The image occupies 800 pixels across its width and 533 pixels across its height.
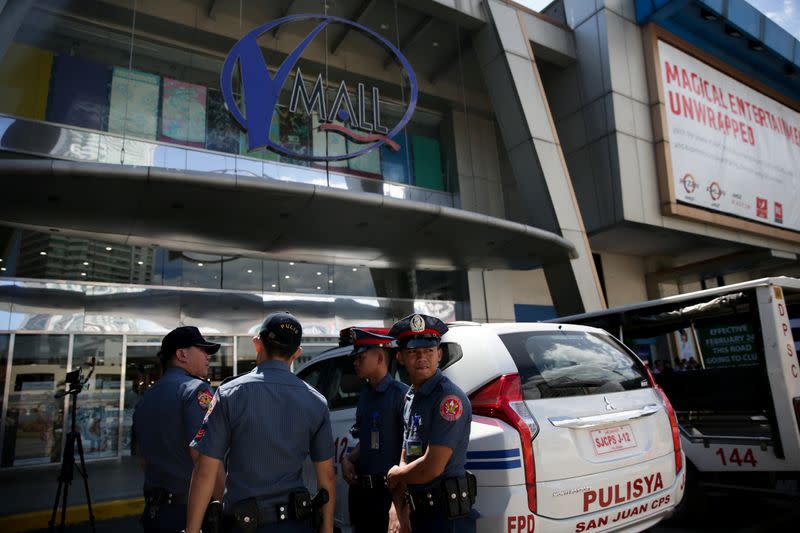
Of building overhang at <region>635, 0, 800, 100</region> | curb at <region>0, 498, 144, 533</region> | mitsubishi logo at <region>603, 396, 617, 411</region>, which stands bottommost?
curb at <region>0, 498, 144, 533</region>

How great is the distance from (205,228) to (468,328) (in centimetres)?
792

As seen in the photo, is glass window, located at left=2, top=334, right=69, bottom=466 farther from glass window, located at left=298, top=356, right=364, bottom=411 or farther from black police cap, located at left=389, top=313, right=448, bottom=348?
black police cap, located at left=389, top=313, right=448, bottom=348

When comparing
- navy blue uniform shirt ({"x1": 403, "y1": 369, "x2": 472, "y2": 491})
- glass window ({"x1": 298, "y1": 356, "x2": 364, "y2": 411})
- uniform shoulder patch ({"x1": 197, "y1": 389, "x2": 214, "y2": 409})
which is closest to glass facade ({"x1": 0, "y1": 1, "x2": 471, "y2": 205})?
glass window ({"x1": 298, "y1": 356, "x2": 364, "y2": 411})

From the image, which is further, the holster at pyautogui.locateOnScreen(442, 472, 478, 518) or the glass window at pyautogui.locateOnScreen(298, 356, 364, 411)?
the glass window at pyautogui.locateOnScreen(298, 356, 364, 411)

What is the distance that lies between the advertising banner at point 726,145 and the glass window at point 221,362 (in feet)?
44.1

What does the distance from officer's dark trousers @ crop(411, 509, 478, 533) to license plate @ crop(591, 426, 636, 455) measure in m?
0.88

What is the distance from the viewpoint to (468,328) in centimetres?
342

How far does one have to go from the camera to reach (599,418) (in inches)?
118

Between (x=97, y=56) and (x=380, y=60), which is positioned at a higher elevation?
(x=380, y=60)

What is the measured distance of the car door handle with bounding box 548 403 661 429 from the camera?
9.37 feet

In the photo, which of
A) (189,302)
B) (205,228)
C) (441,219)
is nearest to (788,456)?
(441,219)

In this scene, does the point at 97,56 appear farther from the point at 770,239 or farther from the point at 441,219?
the point at 770,239

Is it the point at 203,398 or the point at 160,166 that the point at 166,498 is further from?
the point at 160,166

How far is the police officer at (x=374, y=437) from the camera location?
9.97ft
